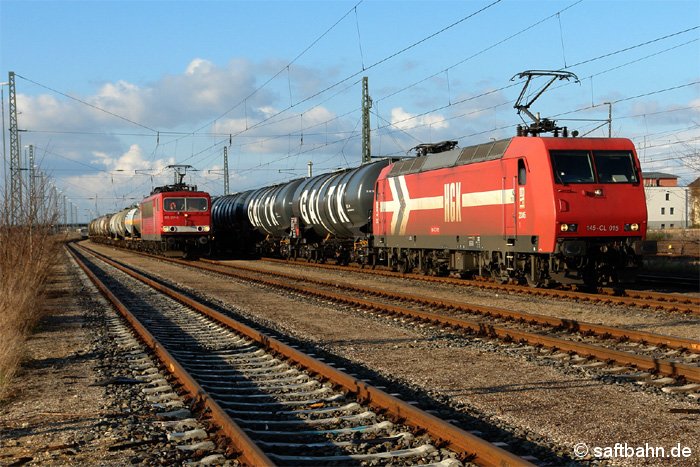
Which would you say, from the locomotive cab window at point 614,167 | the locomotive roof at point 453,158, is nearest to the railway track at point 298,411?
the locomotive roof at point 453,158

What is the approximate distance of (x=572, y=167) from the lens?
17266mm

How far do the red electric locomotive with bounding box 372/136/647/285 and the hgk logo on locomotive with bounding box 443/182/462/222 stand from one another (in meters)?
0.03

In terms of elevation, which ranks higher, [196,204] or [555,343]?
[196,204]

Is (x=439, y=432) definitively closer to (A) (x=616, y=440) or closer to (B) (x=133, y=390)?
(A) (x=616, y=440)

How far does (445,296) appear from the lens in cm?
1848

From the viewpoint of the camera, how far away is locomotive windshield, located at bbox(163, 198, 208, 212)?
40656 mm

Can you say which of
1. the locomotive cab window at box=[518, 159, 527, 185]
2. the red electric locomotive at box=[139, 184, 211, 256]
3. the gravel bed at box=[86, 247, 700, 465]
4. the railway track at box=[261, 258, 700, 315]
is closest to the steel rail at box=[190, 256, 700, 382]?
the gravel bed at box=[86, 247, 700, 465]

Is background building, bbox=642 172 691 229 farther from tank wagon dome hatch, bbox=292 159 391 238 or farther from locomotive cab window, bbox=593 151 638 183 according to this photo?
locomotive cab window, bbox=593 151 638 183

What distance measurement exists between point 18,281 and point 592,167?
12217mm

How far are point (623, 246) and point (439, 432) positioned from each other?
486 inches

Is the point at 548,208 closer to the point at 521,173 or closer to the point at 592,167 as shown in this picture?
the point at 521,173

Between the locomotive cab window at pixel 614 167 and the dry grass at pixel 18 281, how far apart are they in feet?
39.1

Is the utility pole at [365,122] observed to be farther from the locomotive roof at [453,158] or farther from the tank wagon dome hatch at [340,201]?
the locomotive roof at [453,158]

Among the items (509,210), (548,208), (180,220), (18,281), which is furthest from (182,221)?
(548,208)
